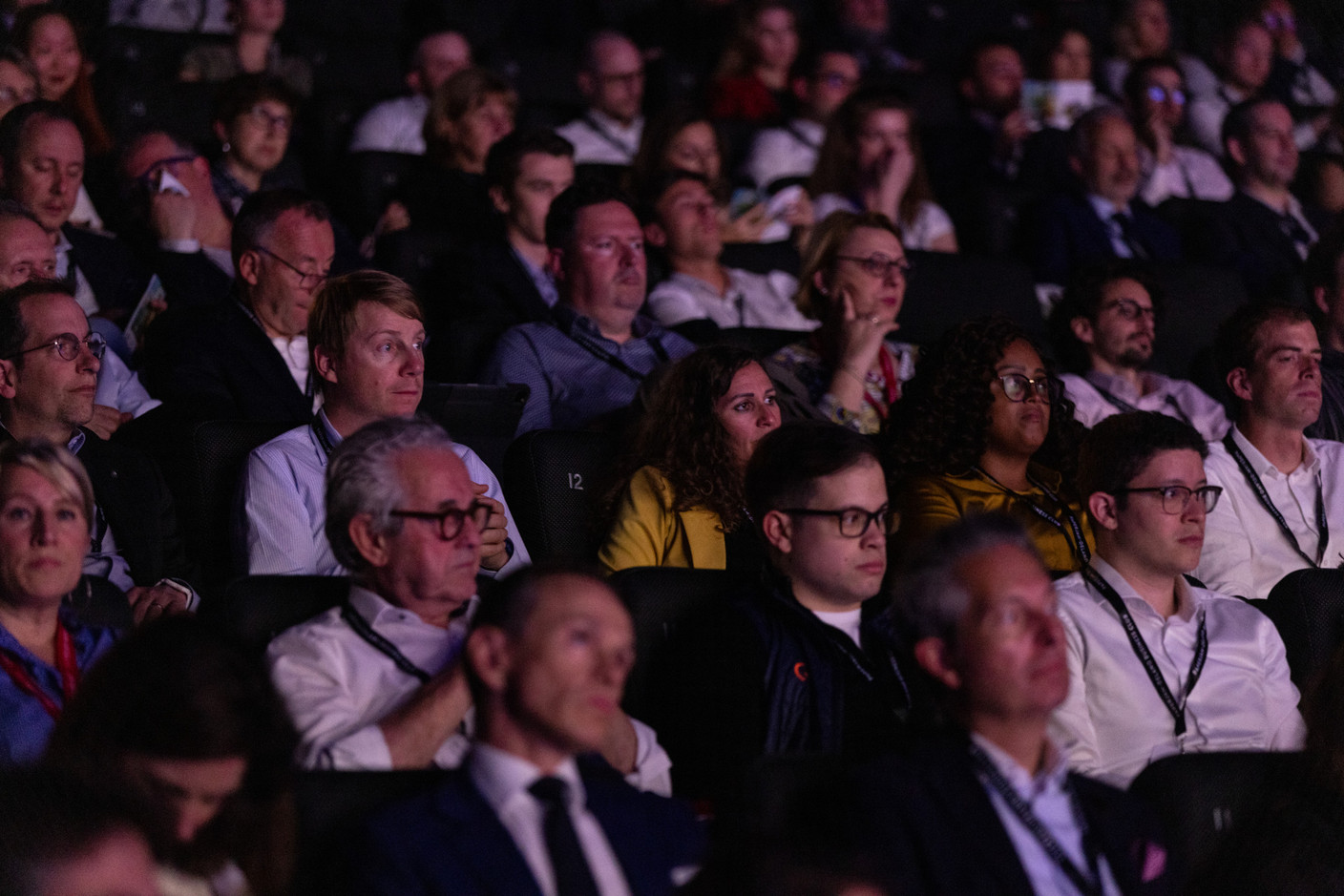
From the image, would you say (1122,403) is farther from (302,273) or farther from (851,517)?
(302,273)

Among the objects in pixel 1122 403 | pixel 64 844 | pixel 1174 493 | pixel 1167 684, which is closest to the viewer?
pixel 64 844

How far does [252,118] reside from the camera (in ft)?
15.8

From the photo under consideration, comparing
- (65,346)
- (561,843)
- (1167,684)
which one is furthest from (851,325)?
(561,843)

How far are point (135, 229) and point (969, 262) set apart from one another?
2466 millimetres

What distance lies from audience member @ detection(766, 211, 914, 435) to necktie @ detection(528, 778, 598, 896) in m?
2.01

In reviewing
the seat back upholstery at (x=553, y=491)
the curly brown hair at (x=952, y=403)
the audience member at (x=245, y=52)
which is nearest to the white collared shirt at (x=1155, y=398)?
the curly brown hair at (x=952, y=403)

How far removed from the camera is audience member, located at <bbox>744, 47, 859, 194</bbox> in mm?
5867

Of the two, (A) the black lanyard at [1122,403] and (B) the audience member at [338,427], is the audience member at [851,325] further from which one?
(B) the audience member at [338,427]

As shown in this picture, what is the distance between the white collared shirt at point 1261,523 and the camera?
10.9 ft

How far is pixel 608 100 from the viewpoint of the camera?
583cm

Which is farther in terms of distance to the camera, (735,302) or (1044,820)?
(735,302)

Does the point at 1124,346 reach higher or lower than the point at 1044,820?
higher

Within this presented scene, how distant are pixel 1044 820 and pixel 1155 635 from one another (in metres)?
0.87

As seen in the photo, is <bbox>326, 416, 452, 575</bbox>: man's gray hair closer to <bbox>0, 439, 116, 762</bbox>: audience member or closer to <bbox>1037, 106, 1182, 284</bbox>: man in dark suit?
<bbox>0, 439, 116, 762</bbox>: audience member
